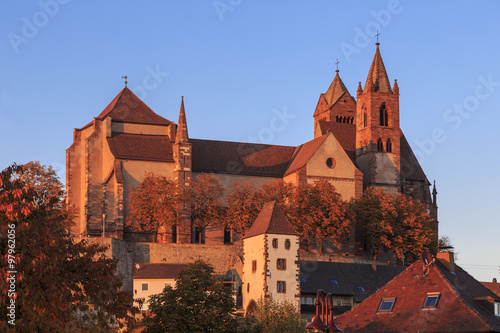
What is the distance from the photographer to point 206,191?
9288 centimetres

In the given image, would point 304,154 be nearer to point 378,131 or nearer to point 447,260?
point 378,131

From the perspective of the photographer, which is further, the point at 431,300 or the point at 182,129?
the point at 182,129

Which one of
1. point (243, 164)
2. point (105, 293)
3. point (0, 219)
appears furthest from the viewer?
point (243, 164)

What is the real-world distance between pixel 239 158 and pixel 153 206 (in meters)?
17.1

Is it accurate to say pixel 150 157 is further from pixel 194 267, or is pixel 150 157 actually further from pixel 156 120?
pixel 194 267

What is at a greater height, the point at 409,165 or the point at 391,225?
the point at 409,165

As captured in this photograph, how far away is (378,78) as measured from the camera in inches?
4289

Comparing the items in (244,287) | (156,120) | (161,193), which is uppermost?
(156,120)

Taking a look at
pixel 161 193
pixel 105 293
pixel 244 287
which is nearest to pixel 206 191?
pixel 161 193

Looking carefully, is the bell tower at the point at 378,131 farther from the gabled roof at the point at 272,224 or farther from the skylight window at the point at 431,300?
the skylight window at the point at 431,300

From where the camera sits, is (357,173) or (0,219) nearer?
(0,219)

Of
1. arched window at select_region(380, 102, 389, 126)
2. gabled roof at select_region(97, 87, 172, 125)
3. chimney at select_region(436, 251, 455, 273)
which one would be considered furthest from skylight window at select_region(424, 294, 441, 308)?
arched window at select_region(380, 102, 389, 126)

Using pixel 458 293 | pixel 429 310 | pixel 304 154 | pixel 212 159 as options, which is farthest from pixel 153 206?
pixel 458 293

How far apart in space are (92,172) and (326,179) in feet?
78.4
